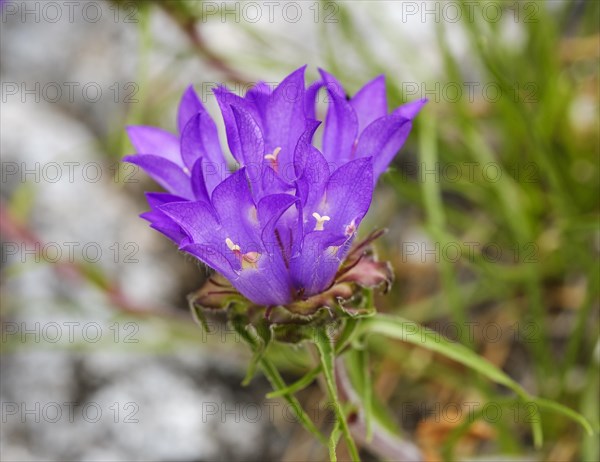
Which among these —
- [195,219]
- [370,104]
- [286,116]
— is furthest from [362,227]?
[195,219]

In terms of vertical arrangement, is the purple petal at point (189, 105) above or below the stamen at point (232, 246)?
above

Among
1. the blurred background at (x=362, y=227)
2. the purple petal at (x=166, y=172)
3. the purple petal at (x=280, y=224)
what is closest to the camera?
the purple petal at (x=280, y=224)

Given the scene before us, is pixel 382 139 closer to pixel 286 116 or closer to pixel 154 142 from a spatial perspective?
pixel 286 116

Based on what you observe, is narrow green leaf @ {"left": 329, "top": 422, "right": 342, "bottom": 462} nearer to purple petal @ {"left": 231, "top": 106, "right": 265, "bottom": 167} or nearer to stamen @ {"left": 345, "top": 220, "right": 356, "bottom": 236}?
stamen @ {"left": 345, "top": 220, "right": 356, "bottom": 236}

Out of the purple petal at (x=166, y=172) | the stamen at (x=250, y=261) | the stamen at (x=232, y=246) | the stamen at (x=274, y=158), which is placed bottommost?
the stamen at (x=250, y=261)

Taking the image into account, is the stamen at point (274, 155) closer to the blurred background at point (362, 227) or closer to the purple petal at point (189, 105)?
the purple petal at point (189, 105)

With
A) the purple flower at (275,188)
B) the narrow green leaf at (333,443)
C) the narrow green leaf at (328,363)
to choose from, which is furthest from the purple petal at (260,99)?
the narrow green leaf at (333,443)
